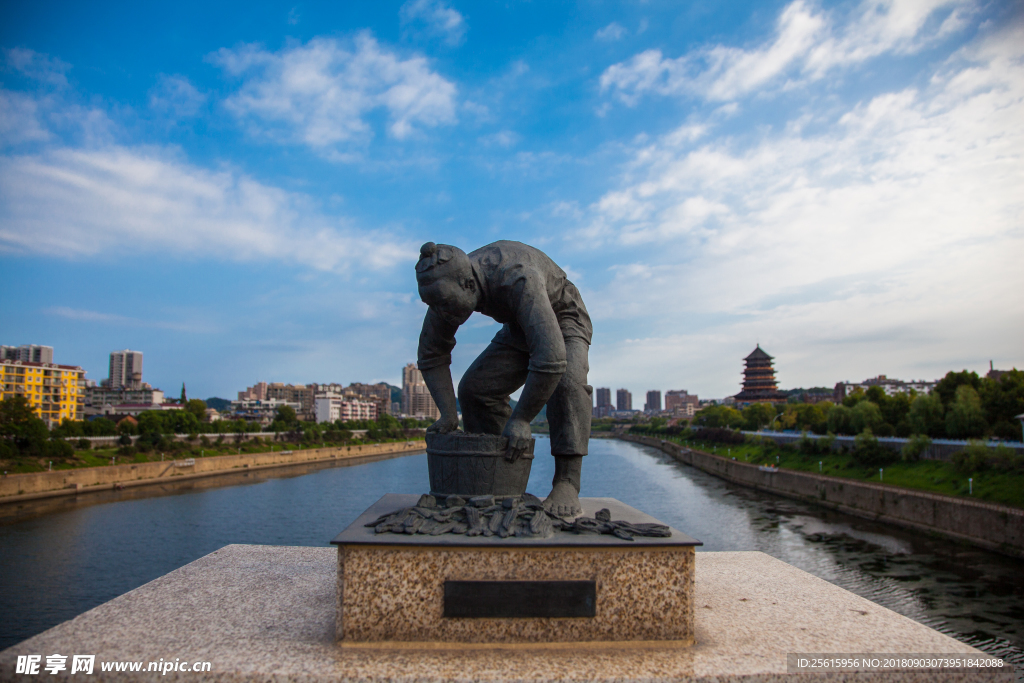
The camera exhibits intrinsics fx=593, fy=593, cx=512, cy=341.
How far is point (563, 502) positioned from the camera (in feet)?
14.8

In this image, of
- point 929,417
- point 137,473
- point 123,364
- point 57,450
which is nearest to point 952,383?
point 929,417

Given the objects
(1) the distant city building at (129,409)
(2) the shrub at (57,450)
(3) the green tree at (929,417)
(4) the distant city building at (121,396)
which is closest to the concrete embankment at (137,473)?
(2) the shrub at (57,450)

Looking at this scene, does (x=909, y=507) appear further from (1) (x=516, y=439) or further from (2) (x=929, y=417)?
(1) (x=516, y=439)

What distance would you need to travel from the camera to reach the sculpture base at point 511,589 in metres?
3.71

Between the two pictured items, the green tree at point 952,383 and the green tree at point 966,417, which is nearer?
the green tree at point 966,417

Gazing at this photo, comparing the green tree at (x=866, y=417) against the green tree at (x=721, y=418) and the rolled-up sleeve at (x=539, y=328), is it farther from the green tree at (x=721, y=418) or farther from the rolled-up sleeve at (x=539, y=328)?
the rolled-up sleeve at (x=539, y=328)

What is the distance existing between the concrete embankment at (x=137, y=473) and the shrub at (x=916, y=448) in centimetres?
3634

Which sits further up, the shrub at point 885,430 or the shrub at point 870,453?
the shrub at point 885,430

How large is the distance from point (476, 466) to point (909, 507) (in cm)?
2119

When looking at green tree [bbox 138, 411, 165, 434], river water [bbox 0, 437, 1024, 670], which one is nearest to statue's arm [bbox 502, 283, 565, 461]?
river water [bbox 0, 437, 1024, 670]

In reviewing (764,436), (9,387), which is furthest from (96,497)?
(764,436)

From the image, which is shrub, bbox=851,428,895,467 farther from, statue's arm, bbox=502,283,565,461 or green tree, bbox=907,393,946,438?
statue's arm, bbox=502,283,565,461

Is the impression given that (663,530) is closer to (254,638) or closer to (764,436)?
(254,638)

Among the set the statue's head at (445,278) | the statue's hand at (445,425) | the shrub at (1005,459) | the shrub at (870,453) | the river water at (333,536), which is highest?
the statue's head at (445,278)
